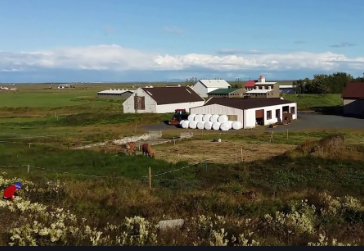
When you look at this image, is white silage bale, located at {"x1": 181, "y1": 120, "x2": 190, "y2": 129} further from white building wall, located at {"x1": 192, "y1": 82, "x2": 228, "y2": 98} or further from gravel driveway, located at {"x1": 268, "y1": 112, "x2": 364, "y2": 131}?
white building wall, located at {"x1": 192, "y1": 82, "x2": 228, "y2": 98}

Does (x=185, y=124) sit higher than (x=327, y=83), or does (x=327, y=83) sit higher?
(x=327, y=83)

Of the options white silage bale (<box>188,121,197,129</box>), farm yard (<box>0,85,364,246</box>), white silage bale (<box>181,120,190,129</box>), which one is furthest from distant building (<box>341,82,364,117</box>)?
white silage bale (<box>181,120,190,129</box>)

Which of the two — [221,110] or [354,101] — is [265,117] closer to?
[221,110]

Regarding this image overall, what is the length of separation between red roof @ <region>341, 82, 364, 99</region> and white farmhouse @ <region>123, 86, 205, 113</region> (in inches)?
837

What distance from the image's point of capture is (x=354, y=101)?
5169 centimetres

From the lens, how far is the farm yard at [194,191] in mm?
6750

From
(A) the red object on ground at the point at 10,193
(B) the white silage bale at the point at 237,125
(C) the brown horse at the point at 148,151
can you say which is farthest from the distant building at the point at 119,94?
(A) the red object on ground at the point at 10,193

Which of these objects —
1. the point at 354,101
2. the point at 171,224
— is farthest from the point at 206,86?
the point at 171,224

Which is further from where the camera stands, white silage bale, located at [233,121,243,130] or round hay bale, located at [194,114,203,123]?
round hay bale, located at [194,114,203,123]

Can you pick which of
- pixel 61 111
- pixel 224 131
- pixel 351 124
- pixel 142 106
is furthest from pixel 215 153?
pixel 61 111

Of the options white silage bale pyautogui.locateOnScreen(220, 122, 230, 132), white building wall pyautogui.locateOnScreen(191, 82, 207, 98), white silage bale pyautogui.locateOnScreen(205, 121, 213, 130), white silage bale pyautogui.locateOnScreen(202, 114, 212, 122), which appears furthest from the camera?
white building wall pyautogui.locateOnScreen(191, 82, 207, 98)

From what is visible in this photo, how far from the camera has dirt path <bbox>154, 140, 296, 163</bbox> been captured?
2488 cm

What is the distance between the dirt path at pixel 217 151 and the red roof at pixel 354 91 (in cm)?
2714

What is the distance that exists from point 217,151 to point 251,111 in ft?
51.7
